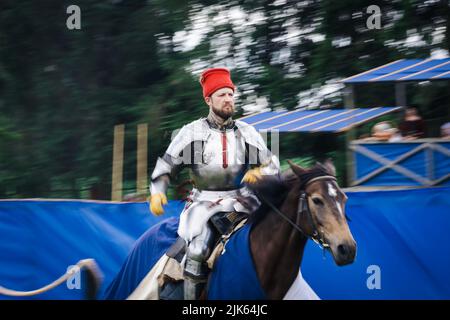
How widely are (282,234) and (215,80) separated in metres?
1.18

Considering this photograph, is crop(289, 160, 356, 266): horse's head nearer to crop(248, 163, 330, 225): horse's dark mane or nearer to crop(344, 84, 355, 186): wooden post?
crop(248, 163, 330, 225): horse's dark mane

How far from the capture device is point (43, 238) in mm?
7059

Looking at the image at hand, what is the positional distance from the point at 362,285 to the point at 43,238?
263 cm

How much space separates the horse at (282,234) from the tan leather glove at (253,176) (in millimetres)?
56

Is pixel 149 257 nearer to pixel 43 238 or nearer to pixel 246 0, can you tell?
pixel 43 238

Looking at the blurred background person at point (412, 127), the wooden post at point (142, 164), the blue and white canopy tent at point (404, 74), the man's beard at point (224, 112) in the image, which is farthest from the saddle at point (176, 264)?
the blue and white canopy tent at point (404, 74)

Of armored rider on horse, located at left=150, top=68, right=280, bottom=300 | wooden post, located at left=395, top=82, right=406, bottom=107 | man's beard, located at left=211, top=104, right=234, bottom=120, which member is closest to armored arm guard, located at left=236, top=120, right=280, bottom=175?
armored rider on horse, located at left=150, top=68, right=280, bottom=300

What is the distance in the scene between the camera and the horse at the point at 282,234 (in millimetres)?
5254

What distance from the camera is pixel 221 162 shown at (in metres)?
5.78

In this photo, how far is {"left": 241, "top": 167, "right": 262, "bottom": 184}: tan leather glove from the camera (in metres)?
5.59

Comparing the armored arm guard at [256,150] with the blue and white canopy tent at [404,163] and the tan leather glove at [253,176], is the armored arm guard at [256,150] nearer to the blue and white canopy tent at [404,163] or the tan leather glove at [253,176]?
the tan leather glove at [253,176]

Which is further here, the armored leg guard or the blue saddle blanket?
the armored leg guard

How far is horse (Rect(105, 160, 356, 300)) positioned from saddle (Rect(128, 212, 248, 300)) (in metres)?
0.07

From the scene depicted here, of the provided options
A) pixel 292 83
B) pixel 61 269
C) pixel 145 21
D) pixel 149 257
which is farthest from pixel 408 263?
pixel 145 21
